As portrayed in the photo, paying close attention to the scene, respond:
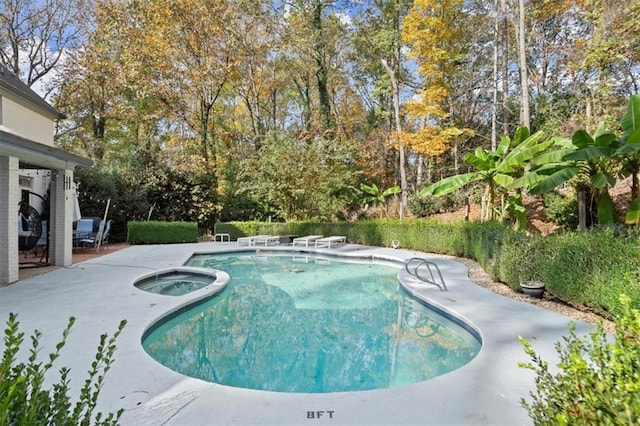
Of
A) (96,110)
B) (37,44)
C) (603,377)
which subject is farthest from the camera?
(96,110)

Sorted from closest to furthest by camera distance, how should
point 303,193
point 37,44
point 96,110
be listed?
point 303,193 → point 37,44 → point 96,110

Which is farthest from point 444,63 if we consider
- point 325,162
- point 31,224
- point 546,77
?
point 31,224

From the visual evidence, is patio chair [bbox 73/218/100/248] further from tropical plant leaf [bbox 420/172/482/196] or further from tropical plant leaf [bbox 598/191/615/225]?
tropical plant leaf [bbox 598/191/615/225]

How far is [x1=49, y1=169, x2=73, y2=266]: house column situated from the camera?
10383 millimetres

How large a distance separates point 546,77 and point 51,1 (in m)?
27.8

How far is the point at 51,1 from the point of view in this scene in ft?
67.1

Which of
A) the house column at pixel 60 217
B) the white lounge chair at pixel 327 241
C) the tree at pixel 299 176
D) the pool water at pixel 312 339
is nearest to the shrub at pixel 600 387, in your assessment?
the pool water at pixel 312 339

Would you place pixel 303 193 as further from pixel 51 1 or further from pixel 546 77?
pixel 51 1

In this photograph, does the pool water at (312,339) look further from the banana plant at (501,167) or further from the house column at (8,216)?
the house column at (8,216)

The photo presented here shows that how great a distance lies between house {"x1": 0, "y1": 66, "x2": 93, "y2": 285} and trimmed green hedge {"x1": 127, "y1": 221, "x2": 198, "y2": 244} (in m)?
4.33

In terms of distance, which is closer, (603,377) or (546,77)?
(603,377)

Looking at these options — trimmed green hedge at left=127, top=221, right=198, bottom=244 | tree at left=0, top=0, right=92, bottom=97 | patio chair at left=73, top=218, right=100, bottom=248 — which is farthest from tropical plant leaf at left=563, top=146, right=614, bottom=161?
tree at left=0, top=0, right=92, bottom=97

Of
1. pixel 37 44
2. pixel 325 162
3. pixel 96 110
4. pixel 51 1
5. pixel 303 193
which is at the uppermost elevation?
pixel 51 1

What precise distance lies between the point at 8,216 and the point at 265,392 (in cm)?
796
